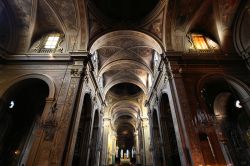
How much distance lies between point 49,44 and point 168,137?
10.2 meters

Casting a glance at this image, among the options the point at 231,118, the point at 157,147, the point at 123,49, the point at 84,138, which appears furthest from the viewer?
the point at 123,49

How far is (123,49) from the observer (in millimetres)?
12719

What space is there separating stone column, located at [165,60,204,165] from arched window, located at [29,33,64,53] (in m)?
7.18

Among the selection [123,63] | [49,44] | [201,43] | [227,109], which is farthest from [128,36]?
[227,109]

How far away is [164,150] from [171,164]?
880 millimetres

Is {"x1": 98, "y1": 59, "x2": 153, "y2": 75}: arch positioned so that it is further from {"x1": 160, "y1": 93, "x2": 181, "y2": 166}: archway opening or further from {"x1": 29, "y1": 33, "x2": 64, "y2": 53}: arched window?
{"x1": 29, "y1": 33, "x2": 64, "y2": 53}: arched window

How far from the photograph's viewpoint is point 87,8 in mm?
9695

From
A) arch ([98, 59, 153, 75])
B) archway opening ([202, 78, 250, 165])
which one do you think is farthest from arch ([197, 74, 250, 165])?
arch ([98, 59, 153, 75])

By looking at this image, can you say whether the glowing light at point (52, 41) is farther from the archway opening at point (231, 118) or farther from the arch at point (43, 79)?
the archway opening at point (231, 118)

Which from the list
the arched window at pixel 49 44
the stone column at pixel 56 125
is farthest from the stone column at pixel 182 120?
the arched window at pixel 49 44

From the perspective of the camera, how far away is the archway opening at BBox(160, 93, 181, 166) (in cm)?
957

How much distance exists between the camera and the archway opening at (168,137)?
377 inches

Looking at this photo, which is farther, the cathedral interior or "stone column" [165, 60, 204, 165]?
the cathedral interior

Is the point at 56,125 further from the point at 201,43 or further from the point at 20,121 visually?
the point at 201,43
